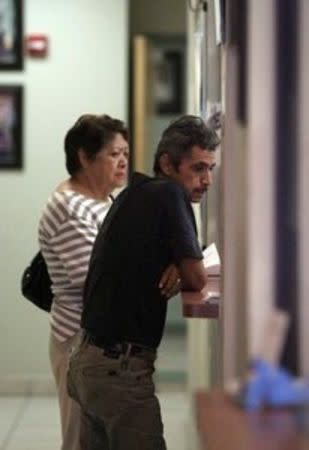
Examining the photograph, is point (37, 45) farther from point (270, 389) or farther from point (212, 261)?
point (270, 389)

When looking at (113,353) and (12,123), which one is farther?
(12,123)

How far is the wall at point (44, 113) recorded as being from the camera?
205 inches

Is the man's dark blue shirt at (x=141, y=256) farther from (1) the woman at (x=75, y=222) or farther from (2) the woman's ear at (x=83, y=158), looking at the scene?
(2) the woman's ear at (x=83, y=158)

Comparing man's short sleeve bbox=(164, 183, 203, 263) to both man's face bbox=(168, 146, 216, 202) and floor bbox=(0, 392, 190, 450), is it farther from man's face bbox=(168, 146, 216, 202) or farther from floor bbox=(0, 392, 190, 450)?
floor bbox=(0, 392, 190, 450)

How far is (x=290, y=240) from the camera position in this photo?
1170 mm

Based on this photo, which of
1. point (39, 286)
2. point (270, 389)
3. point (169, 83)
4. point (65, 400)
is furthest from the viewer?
point (169, 83)

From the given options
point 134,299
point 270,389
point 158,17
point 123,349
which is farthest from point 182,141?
point 158,17

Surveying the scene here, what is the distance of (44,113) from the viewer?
5.23m

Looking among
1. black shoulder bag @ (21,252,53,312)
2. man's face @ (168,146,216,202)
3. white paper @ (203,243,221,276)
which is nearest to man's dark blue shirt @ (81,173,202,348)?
man's face @ (168,146,216,202)

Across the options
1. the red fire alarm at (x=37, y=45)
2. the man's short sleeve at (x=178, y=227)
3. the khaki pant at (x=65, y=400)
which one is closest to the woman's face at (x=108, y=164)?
the khaki pant at (x=65, y=400)

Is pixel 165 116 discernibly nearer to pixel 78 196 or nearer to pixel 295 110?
pixel 78 196

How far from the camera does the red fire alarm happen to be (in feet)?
17.1

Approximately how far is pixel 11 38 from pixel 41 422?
2.17 m

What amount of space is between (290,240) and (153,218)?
1051 mm
